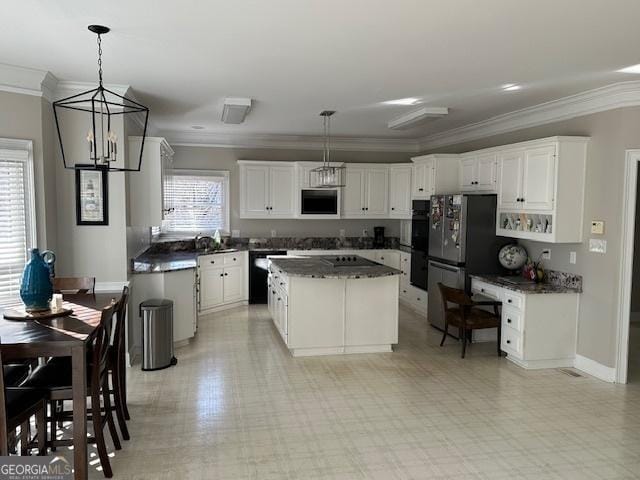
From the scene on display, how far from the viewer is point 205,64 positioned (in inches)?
151

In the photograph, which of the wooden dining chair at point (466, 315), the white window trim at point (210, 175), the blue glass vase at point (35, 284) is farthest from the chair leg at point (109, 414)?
the white window trim at point (210, 175)

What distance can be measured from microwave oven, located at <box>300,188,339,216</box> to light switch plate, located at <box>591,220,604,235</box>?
13.6 ft

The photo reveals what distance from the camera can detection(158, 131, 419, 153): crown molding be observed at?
7.67 meters

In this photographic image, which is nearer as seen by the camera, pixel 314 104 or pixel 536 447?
pixel 536 447

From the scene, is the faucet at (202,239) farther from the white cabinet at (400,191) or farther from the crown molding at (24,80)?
the crown molding at (24,80)

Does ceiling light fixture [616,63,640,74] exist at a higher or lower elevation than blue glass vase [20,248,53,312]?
higher

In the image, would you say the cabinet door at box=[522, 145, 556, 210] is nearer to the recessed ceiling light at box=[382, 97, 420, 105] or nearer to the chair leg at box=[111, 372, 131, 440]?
the recessed ceiling light at box=[382, 97, 420, 105]

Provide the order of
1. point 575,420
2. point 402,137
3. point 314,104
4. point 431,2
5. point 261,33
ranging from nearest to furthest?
point 431,2, point 261,33, point 575,420, point 314,104, point 402,137

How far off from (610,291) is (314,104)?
3464mm

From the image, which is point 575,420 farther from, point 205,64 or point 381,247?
point 381,247

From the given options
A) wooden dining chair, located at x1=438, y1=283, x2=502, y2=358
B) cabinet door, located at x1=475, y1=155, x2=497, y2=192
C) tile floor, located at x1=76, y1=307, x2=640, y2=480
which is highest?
cabinet door, located at x1=475, y1=155, x2=497, y2=192

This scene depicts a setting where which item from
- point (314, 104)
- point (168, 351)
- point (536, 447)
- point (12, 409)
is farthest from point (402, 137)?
point (12, 409)

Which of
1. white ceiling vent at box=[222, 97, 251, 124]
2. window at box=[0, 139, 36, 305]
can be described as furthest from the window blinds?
white ceiling vent at box=[222, 97, 251, 124]

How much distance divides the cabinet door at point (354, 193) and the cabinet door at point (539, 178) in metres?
3.38
